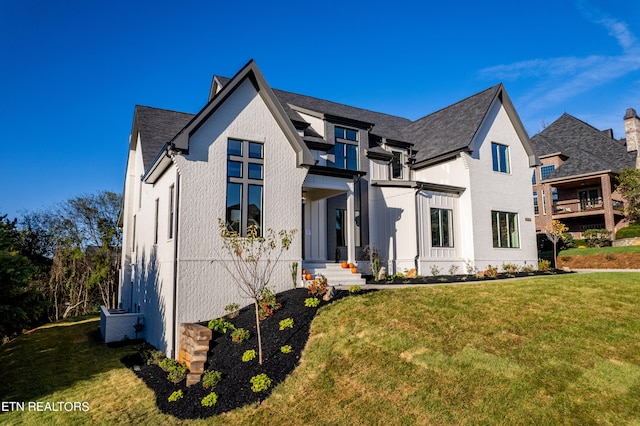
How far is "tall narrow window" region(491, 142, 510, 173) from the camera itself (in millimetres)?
20547

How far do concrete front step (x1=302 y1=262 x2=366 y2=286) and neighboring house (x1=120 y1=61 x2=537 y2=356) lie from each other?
80 millimetres

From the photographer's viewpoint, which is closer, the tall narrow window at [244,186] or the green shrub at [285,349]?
the green shrub at [285,349]

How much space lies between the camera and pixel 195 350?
955 cm

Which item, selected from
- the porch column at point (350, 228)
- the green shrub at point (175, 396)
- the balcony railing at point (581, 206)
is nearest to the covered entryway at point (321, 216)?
the porch column at point (350, 228)

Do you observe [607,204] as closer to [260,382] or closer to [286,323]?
[286,323]

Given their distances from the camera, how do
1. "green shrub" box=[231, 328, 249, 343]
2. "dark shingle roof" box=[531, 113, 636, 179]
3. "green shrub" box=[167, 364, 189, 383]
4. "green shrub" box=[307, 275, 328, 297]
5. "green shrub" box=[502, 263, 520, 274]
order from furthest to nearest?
"dark shingle roof" box=[531, 113, 636, 179], "green shrub" box=[502, 263, 520, 274], "green shrub" box=[307, 275, 328, 297], "green shrub" box=[231, 328, 249, 343], "green shrub" box=[167, 364, 189, 383]

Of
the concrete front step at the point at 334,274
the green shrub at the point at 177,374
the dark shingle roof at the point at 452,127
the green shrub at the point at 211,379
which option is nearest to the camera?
the green shrub at the point at 211,379

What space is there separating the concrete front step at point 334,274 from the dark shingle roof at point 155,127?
7886 mm

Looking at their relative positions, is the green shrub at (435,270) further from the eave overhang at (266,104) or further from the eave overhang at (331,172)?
the eave overhang at (266,104)

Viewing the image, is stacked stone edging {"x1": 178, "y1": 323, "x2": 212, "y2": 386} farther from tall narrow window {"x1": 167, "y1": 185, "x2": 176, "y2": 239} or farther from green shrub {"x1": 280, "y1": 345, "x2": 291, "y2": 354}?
tall narrow window {"x1": 167, "y1": 185, "x2": 176, "y2": 239}

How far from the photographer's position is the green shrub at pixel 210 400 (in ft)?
26.0

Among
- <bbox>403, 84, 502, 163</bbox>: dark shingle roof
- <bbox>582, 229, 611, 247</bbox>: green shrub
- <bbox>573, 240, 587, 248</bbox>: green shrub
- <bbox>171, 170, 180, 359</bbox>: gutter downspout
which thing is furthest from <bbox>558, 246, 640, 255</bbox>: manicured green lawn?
<bbox>171, 170, 180, 359</bbox>: gutter downspout

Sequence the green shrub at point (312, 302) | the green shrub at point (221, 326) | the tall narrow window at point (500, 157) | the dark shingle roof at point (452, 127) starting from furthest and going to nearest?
the tall narrow window at point (500, 157)
the dark shingle roof at point (452, 127)
the green shrub at point (221, 326)
the green shrub at point (312, 302)

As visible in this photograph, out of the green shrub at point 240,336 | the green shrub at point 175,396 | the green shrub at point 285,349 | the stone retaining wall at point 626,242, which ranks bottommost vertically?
the green shrub at point 175,396
